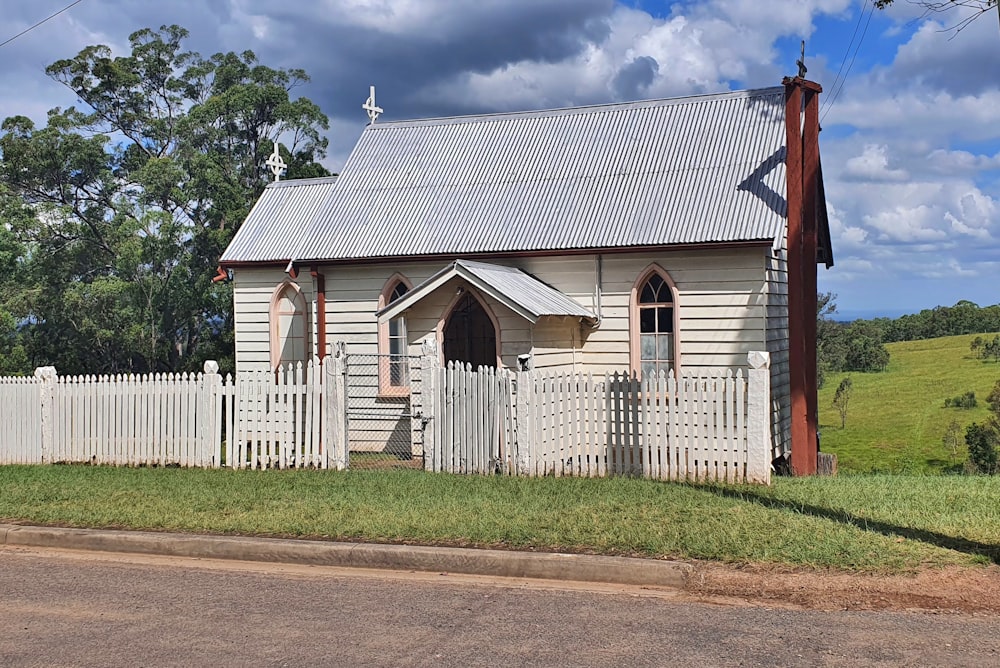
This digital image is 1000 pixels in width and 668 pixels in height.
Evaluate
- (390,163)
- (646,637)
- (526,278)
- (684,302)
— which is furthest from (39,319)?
(646,637)

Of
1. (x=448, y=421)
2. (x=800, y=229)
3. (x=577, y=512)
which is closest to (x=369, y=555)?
(x=577, y=512)

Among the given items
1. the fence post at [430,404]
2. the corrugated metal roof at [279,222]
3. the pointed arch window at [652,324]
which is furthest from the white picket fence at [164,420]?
the pointed arch window at [652,324]

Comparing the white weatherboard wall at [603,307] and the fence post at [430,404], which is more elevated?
the white weatherboard wall at [603,307]

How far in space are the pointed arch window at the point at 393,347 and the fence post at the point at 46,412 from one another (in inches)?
216

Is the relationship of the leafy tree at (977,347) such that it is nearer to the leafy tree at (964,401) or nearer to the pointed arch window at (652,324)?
the leafy tree at (964,401)

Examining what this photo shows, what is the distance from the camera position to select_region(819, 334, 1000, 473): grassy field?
24.6m

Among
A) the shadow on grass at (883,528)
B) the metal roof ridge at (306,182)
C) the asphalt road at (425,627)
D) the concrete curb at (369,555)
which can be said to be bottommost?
the asphalt road at (425,627)

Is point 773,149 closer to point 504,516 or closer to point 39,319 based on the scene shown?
point 504,516

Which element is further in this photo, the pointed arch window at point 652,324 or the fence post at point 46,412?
the pointed arch window at point 652,324

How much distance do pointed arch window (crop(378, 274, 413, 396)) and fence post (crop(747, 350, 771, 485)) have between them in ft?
24.4

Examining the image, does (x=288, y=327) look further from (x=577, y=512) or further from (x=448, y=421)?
(x=577, y=512)

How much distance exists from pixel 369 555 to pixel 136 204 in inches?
1361

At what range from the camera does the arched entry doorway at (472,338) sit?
1927 centimetres

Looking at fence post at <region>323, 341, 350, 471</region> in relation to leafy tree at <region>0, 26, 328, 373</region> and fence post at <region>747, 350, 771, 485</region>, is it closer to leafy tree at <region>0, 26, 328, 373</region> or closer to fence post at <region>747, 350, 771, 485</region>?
fence post at <region>747, 350, 771, 485</region>
